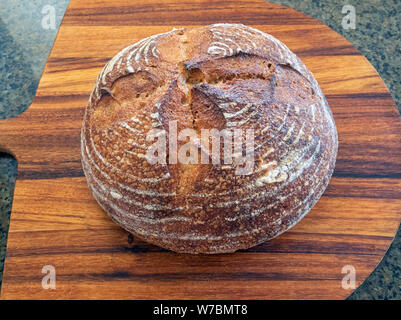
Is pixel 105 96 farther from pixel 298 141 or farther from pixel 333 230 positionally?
pixel 333 230

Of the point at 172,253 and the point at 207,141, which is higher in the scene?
the point at 207,141

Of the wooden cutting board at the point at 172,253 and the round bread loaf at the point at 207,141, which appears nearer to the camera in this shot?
the round bread loaf at the point at 207,141

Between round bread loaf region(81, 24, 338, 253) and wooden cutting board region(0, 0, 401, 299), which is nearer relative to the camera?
round bread loaf region(81, 24, 338, 253)

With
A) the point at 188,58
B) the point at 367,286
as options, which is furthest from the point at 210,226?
the point at 367,286
